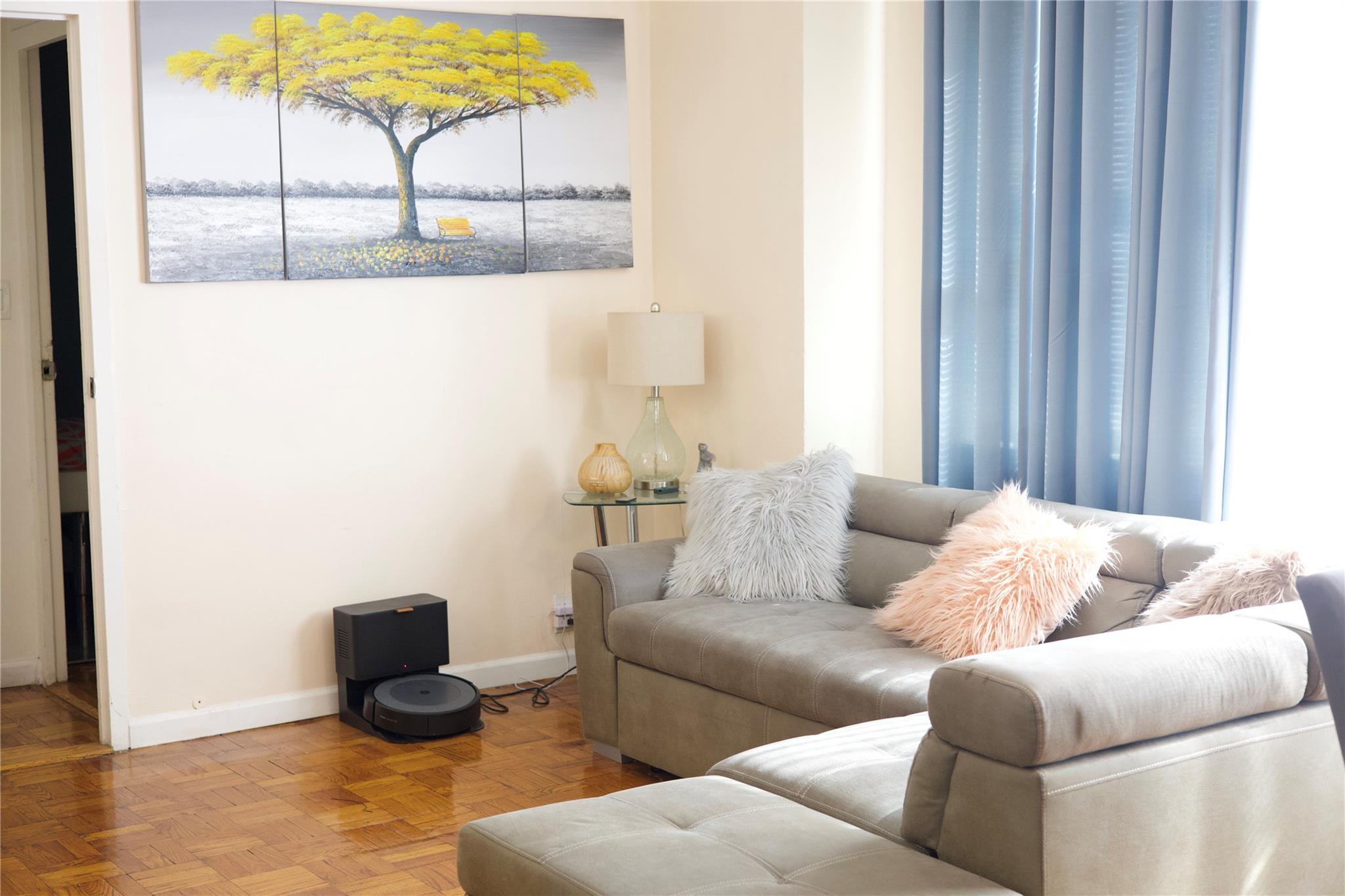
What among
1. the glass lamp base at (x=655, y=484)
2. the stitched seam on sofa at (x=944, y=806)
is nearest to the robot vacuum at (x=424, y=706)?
the glass lamp base at (x=655, y=484)

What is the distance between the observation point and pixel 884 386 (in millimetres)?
4445

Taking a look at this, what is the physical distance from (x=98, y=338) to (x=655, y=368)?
1.71m

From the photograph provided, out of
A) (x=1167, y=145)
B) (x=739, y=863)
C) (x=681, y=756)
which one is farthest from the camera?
(x=681, y=756)

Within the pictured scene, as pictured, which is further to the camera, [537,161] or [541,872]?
[537,161]

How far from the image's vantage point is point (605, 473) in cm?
440

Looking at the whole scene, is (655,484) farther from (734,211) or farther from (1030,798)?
(1030,798)

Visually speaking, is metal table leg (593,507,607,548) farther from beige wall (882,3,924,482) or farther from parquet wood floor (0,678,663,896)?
beige wall (882,3,924,482)

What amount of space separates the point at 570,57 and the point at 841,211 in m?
1.16

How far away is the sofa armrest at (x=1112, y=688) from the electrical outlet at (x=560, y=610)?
2.82 metres

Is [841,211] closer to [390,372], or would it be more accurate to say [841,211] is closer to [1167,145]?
[1167,145]

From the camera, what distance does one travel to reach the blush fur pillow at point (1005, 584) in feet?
9.88

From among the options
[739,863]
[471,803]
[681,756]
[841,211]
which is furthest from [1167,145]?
[471,803]

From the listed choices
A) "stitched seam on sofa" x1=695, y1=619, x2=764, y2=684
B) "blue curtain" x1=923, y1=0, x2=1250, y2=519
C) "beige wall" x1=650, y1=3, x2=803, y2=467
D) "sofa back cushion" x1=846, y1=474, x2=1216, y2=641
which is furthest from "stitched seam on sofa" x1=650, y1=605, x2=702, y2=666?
"blue curtain" x1=923, y1=0, x2=1250, y2=519

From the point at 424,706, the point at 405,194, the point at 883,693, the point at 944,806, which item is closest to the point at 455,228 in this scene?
the point at 405,194
